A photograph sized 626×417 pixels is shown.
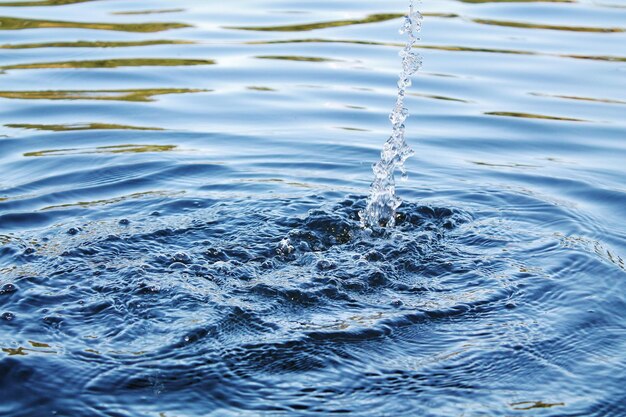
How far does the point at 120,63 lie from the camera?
975cm

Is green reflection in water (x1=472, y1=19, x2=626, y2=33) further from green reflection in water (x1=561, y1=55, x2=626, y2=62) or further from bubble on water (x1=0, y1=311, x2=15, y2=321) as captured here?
bubble on water (x1=0, y1=311, x2=15, y2=321)

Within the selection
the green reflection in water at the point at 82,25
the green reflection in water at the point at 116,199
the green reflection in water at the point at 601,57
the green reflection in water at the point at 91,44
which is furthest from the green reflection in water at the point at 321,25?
→ the green reflection in water at the point at 116,199

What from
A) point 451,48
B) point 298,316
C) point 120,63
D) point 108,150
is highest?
point 451,48

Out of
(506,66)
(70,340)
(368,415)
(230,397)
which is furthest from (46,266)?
Answer: (506,66)

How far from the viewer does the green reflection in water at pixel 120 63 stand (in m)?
9.62

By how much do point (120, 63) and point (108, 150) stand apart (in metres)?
2.71

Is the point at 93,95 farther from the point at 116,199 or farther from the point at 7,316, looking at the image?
the point at 7,316

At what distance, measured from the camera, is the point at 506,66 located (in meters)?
9.73

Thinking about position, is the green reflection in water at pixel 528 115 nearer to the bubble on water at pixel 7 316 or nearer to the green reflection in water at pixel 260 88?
the green reflection in water at pixel 260 88

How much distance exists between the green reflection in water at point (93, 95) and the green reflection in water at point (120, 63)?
0.82m

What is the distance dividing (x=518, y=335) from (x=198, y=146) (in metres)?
3.66

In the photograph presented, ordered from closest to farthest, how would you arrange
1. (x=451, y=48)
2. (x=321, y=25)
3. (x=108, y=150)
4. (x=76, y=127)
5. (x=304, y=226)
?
1. (x=304, y=226)
2. (x=108, y=150)
3. (x=76, y=127)
4. (x=451, y=48)
5. (x=321, y=25)

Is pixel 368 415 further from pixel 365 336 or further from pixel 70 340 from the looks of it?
pixel 70 340

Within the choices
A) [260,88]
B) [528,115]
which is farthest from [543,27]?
[260,88]
